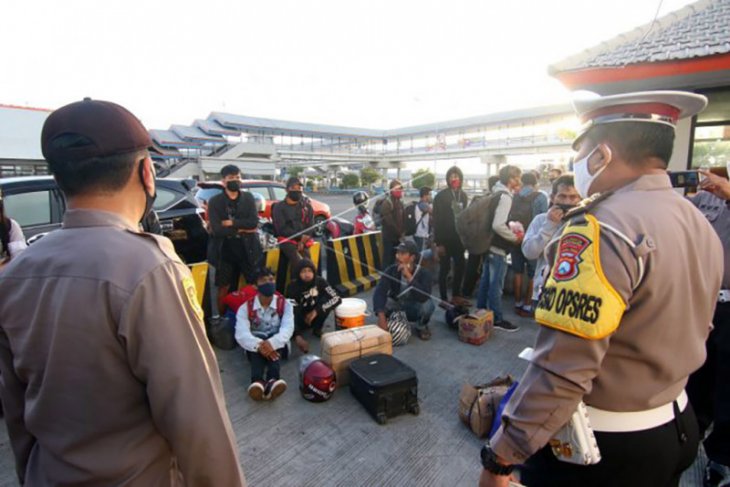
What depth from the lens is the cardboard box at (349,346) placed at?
12.6ft

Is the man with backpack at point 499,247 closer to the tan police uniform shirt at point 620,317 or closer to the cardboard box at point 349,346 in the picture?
the cardboard box at point 349,346

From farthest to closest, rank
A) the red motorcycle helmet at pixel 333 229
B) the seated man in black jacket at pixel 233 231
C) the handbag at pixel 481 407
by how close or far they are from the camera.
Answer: the red motorcycle helmet at pixel 333 229 → the seated man in black jacket at pixel 233 231 → the handbag at pixel 481 407

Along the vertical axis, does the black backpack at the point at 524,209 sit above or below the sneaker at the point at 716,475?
above

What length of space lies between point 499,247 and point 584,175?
3.81 m

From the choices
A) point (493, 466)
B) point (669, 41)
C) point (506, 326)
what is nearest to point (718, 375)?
point (493, 466)

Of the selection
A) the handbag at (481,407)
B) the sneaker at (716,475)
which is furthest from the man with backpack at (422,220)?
the sneaker at (716,475)

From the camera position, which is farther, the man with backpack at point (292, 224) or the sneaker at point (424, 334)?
the man with backpack at point (292, 224)

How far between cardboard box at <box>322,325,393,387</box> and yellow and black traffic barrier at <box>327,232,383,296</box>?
2426 mm

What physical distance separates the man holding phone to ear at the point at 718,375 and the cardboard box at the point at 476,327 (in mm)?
2140

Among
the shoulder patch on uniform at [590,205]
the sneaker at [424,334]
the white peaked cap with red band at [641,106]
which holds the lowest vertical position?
the sneaker at [424,334]

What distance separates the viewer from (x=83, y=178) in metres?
1.11

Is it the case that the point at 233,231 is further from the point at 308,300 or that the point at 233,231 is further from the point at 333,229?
the point at 333,229

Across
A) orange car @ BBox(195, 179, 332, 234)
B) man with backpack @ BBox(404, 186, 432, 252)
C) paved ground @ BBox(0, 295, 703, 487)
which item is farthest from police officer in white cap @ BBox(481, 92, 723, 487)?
orange car @ BBox(195, 179, 332, 234)

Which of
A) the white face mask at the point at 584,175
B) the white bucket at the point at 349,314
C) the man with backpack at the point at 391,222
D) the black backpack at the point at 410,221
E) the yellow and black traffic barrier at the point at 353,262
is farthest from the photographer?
the black backpack at the point at 410,221
